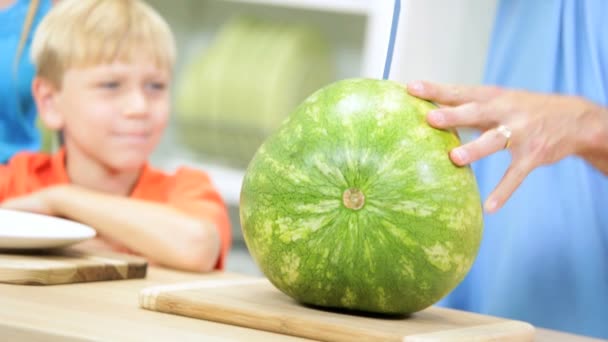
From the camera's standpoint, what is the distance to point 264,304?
39.8 inches

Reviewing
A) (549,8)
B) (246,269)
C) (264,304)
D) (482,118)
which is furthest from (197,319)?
(246,269)

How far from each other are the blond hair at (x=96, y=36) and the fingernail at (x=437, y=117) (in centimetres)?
89

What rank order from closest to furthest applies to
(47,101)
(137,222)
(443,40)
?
(137,222) → (47,101) → (443,40)

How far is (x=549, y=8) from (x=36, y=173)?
36.8 inches

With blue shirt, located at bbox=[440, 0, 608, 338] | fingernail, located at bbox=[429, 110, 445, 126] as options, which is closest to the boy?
blue shirt, located at bbox=[440, 0, 608, 338]

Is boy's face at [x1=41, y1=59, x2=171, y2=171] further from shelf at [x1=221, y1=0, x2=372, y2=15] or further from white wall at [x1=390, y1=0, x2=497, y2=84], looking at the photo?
shelf at [x1=221, y1=0, x2=372, y2=15]

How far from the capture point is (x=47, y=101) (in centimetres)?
185

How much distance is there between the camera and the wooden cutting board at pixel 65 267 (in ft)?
3.68

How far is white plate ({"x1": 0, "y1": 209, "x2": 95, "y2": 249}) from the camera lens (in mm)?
1191

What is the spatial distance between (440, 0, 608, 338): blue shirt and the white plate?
596mm

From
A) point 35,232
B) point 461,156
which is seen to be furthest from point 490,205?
point 35,232

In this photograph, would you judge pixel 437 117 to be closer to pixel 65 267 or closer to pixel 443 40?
pixel 65 267

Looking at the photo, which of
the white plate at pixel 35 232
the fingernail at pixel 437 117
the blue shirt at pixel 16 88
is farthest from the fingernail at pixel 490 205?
the blue shirt at pixel 16 88

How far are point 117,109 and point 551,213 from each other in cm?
77
